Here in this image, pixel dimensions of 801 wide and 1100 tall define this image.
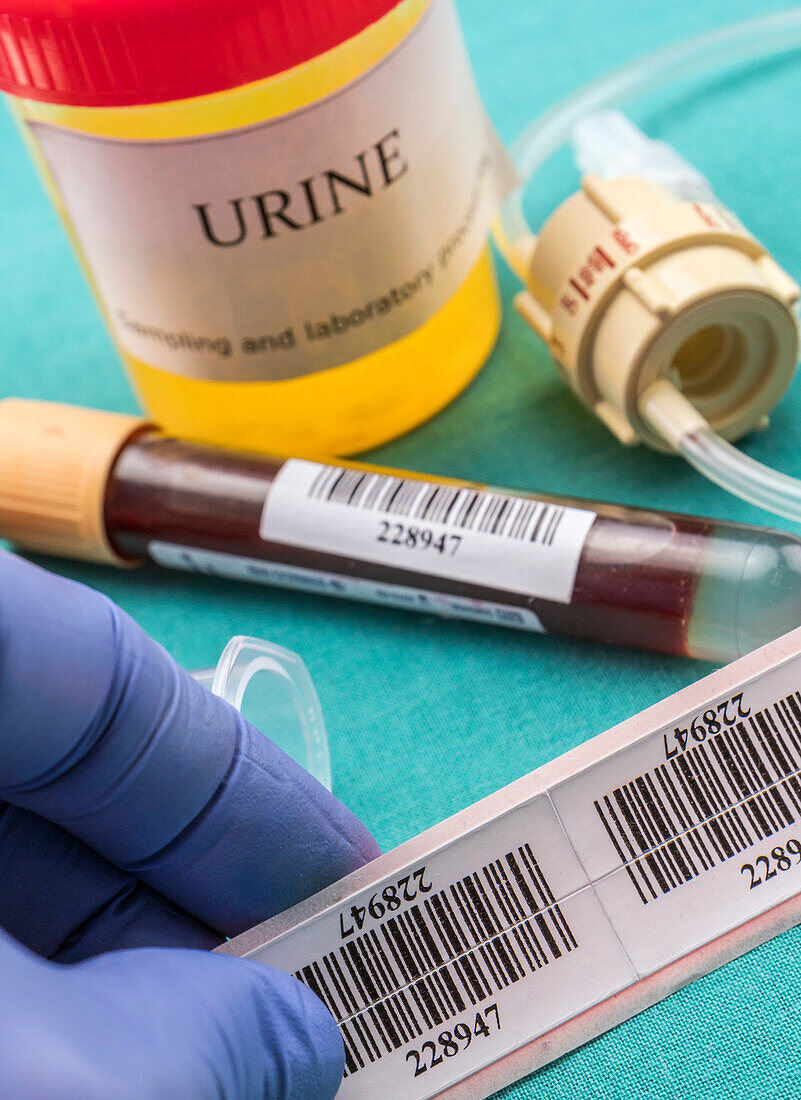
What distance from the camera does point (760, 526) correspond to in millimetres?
648

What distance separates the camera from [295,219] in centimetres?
67

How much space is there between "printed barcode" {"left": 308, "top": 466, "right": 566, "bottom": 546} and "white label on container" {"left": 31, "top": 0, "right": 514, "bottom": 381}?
0.30 feet

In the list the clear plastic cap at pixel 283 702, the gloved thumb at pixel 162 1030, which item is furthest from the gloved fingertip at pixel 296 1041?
the clear plastic cap at pixel 283 702

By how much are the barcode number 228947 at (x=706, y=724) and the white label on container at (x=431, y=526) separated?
0.12 metres

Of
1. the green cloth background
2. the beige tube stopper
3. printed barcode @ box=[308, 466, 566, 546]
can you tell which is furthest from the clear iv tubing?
the beige tube stopper

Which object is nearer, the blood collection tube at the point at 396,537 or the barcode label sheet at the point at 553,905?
the barcode label sheet at the point at 553,905

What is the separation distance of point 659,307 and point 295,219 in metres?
0.22

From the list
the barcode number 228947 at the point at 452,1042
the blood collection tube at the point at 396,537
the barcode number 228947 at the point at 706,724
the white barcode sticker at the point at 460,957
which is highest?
the blood collection tube at the point at 396,537

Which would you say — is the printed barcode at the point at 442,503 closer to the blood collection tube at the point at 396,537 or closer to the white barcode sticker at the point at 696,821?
the blood collection tube at the point at 396,537

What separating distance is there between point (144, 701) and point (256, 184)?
32cm

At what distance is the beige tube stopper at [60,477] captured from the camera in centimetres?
75

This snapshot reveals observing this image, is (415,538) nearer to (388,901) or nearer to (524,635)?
(524,635)

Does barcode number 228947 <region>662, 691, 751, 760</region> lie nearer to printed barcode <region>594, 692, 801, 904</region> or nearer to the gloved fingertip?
printed barcode <region>594, 692, 801, 904</region>

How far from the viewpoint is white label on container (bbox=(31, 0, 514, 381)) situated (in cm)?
65
